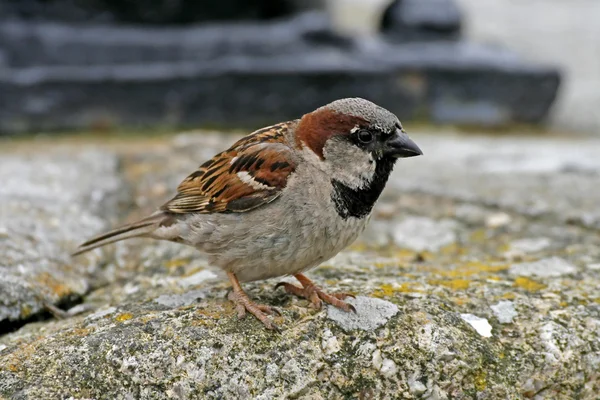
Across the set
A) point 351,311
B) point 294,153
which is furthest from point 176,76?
point 351,311

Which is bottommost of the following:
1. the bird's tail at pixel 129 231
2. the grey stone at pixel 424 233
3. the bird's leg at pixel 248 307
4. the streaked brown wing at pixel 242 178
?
the grey stone at pixel 424 233

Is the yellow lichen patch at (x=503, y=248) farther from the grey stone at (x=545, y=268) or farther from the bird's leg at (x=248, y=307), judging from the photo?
the bird's leg at (x=248, y=307)

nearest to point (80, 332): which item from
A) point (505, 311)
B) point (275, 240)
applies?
point (275, 240)

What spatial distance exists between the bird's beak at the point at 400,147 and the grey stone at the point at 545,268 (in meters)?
0.76

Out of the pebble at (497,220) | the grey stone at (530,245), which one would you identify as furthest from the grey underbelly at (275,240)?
the pebble at (497,220)

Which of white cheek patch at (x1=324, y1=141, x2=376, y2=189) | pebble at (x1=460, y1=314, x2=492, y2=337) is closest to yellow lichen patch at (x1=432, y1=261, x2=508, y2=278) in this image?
pebble at (x1=460, y1=314, x2=492, y2=337)

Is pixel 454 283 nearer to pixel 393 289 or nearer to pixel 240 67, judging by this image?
pixel 393 289

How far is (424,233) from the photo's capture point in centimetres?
355

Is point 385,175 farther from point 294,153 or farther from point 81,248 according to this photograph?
point 81,248

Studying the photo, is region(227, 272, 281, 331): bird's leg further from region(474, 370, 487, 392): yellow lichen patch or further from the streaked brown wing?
region(474, 370, 487, 392): yellow lichen patch

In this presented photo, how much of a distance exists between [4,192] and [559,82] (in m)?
3.92

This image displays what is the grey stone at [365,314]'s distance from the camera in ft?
8.20

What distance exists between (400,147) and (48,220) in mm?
1657

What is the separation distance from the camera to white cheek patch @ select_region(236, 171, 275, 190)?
2619 mm
